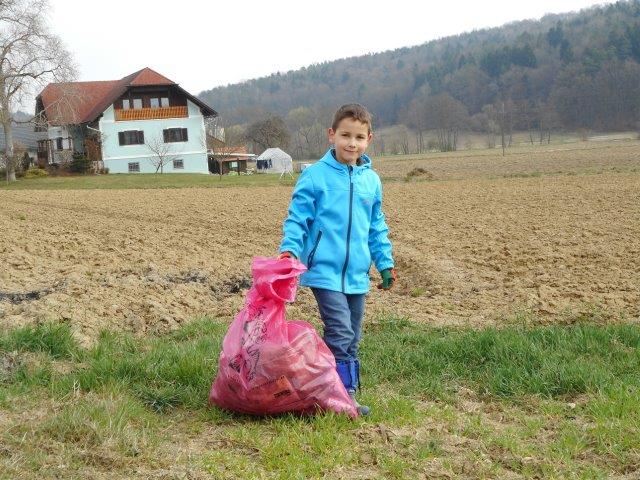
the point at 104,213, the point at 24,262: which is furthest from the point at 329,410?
the point at 104,213

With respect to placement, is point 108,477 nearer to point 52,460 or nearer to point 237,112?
point 52,460

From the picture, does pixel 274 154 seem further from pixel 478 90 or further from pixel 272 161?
pixel 478 90

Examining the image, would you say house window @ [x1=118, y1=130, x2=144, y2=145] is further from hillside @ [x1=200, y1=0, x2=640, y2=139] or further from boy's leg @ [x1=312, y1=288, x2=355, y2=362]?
boy's leg @ [x1=312, y1=288, x2=355, y2=362]

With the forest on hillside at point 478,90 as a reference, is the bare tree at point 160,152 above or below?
below

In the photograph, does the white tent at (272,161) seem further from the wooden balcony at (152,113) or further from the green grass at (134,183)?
the green grass at (134,183)

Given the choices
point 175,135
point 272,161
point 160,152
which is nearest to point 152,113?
point 175,135

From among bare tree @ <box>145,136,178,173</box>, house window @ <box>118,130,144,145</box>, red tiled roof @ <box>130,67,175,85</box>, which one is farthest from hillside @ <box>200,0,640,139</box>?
bare tree @ <box>145,136,178,173</box>

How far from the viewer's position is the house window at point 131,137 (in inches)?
2014

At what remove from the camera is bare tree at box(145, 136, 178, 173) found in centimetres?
4975

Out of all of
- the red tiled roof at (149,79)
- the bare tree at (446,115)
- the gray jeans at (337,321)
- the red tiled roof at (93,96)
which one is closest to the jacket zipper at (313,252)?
the gray jeans at (337,321)

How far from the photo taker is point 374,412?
156 inches

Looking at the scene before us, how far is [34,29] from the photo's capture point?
38.5 metres

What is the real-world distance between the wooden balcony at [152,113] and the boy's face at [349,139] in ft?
162

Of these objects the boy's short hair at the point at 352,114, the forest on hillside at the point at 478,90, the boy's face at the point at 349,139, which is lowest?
the boy's face at the point at 349,139
